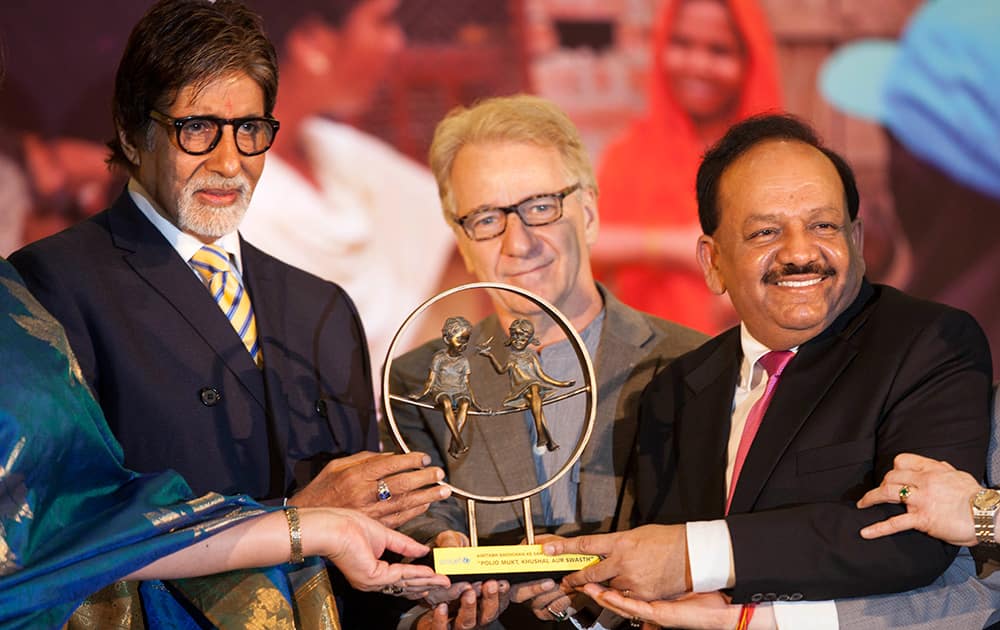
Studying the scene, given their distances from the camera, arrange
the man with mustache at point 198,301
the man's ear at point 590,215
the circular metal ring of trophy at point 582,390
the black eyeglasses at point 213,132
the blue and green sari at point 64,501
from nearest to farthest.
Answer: the blue and green sari at point 64,501, the circular metal ring of trophy at point 582,390, the man with mustache at point 198,301, the black eyeglasses at point 213,132, the man's ear at point 590,215

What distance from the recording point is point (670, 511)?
3.00 m

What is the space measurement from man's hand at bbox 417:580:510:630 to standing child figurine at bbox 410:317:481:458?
12.5 inches

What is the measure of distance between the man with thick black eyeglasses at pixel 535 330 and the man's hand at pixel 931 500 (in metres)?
0.82

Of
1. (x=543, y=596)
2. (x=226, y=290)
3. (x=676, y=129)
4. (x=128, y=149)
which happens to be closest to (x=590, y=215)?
(x=226, y=290)

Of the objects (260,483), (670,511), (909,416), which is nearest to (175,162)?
(260,483)

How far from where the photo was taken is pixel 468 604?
9.26 ft

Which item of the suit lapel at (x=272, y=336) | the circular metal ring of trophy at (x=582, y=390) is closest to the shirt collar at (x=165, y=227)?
the suit lapel at (x=272, y=336)

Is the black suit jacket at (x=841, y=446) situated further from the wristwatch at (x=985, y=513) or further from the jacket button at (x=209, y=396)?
the jacket button at (x=209, y=396)

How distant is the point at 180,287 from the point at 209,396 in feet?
0.96

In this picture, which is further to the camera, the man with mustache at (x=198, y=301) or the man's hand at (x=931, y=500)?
the man with mustache at (x=198, y=301)

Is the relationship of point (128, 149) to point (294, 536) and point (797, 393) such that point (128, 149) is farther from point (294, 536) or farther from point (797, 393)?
point (797, 393)

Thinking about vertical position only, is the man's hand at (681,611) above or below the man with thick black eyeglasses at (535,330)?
below

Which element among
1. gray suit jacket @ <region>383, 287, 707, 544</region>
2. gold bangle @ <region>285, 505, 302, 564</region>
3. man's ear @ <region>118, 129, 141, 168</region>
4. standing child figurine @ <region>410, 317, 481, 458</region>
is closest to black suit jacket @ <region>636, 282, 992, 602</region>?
gray suit jacket @ <region>383, 287, 707, 544</region>

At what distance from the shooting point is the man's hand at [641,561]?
268 cm
